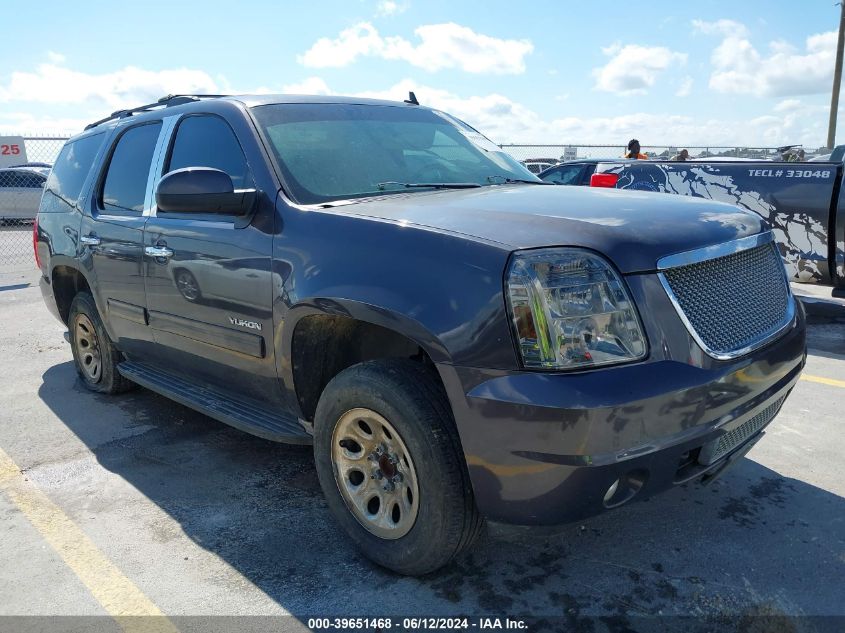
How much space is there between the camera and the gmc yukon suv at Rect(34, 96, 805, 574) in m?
2.21

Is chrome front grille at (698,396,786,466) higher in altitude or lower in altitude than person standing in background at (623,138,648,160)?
lower

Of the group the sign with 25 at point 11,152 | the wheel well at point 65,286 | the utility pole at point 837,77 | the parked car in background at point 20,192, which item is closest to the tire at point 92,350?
the wheel well at point 65,286

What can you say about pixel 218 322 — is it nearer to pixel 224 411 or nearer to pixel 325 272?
pixel 224 411

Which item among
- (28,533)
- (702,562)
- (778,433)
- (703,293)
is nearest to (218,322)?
(28,533)

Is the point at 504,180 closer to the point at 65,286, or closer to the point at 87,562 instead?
the point at 87,562

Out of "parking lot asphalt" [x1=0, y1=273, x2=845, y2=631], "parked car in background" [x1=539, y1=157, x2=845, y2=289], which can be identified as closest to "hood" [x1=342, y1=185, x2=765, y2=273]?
"parking lot asphalt" [x1=0, y1=273, x2=845, y2=631]

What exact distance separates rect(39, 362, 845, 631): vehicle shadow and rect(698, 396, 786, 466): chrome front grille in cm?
44

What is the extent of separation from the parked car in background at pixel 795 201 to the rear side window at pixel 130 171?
3.87 meters

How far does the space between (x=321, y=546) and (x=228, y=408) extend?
89 cm

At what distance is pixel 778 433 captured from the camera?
414 cm

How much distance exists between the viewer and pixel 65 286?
547 cm

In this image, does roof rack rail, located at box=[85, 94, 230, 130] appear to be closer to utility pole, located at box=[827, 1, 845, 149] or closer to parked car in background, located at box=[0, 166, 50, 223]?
parked car in background, located at box=[0, 166, 50, 223]

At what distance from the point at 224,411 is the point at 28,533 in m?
1.01

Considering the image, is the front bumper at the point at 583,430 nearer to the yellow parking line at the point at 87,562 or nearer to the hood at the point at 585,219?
the hood at the point at 585,219
